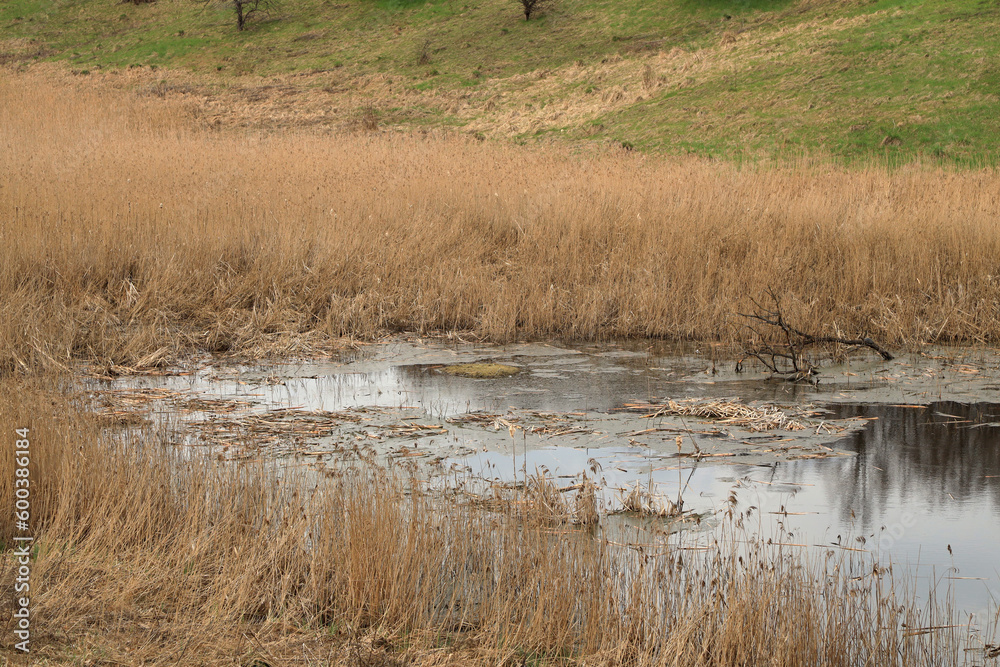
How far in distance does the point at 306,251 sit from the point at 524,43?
29461 millimetres

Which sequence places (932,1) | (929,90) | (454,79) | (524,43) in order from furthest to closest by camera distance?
(524,43) < (454,79) < (932,1) < (929,90)

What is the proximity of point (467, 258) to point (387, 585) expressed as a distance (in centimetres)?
766

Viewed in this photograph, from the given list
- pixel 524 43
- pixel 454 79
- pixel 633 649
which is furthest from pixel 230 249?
pixel 524 43

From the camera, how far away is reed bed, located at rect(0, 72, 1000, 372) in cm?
968

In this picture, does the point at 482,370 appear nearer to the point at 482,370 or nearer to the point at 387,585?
the point at 482,370

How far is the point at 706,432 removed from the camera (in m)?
6.68

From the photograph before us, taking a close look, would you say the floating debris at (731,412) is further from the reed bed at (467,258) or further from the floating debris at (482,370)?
the reed bed at (467,258)

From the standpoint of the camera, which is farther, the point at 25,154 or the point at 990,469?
the point at 25,154

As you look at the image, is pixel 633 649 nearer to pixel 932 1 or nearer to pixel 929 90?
pixel 929 90

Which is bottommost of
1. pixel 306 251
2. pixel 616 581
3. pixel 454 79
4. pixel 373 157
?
pixel 616 581

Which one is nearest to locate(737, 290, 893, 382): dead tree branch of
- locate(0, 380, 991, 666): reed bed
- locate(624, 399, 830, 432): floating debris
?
locate(624, 399, 830, 432): floating debris

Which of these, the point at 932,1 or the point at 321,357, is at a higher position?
the point at 932,1

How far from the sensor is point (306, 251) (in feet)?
35.7

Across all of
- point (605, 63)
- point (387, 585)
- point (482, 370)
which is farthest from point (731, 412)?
point (605, 63)
